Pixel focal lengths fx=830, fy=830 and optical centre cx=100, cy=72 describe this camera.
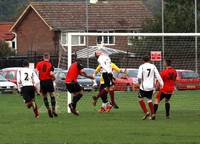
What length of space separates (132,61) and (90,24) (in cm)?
3515

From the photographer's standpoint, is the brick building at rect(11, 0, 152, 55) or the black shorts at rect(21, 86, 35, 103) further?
the brick building at rect(11, 0, 152, 55)

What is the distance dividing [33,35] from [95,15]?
9.70 m

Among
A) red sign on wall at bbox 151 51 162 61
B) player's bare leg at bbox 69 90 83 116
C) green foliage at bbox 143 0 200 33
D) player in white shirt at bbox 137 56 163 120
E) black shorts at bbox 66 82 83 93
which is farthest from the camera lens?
green foliage at bbox 143 0 200 33

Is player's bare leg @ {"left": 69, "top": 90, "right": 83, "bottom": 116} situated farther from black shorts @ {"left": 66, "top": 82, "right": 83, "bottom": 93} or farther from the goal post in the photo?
the goal post

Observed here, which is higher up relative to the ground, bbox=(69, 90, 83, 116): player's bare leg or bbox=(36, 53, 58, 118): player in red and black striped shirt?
bbox=(36, 53, 58, 118): player in red and black striped shirt

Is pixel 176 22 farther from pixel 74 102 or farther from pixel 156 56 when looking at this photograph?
pixel 74 102

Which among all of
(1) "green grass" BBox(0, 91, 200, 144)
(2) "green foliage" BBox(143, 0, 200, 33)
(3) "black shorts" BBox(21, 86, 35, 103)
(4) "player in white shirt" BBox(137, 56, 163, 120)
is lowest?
(1) "green grass" BBox(0, 91, 200, 144)

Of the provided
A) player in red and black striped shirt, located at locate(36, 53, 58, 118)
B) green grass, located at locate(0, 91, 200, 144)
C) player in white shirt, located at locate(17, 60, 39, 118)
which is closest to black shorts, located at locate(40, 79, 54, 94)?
player in red and black striped shirt, located at locate(36, 53, 58, 118)

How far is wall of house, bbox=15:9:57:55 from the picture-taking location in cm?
8650

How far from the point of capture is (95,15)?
273 feet

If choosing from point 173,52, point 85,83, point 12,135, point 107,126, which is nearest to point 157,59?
point 173,52

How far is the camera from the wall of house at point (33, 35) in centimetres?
8650

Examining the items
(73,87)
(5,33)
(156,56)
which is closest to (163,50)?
(156,56)

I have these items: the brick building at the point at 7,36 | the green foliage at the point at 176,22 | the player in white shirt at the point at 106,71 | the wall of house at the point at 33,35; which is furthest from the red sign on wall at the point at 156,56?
the brick building at the point at 7,36
